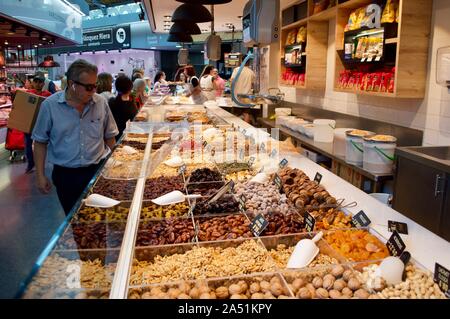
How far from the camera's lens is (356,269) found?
176 cm

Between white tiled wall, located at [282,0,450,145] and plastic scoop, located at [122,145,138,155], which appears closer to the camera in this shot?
plastic scoop, located at [122,145,138,155]

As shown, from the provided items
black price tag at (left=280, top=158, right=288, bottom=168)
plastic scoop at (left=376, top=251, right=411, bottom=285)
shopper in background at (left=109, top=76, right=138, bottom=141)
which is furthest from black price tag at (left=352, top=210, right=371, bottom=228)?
shopper in background at (left=109, top=76, right=138, bottom=141)

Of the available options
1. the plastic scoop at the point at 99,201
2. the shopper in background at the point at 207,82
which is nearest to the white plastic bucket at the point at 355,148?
the plastic scoop at the point at 99,201

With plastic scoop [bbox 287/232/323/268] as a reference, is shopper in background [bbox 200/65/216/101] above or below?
above

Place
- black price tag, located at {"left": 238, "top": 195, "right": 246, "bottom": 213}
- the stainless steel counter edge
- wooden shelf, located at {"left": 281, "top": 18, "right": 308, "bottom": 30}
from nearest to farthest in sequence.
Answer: black price tag, located at {"left": 238, "top": 195, "right": 246, "bottom": 213}, the stainless steel counter edge, wooden shelf, located at {"left": 281, "top": 18, "right": 308, "bottom": 30}

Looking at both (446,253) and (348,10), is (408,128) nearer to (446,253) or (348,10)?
(348,10)

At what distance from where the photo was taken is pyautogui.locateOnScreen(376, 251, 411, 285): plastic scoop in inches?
63.8

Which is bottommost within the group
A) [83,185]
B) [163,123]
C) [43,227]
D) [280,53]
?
[43,227]

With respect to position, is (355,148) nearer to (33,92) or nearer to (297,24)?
(297,24)

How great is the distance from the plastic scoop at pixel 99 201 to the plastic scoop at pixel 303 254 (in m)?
0.94

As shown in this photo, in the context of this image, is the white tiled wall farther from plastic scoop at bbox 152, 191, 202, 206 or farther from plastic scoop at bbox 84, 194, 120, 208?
plastic scoop at bbox 84, 194, 120, 208
